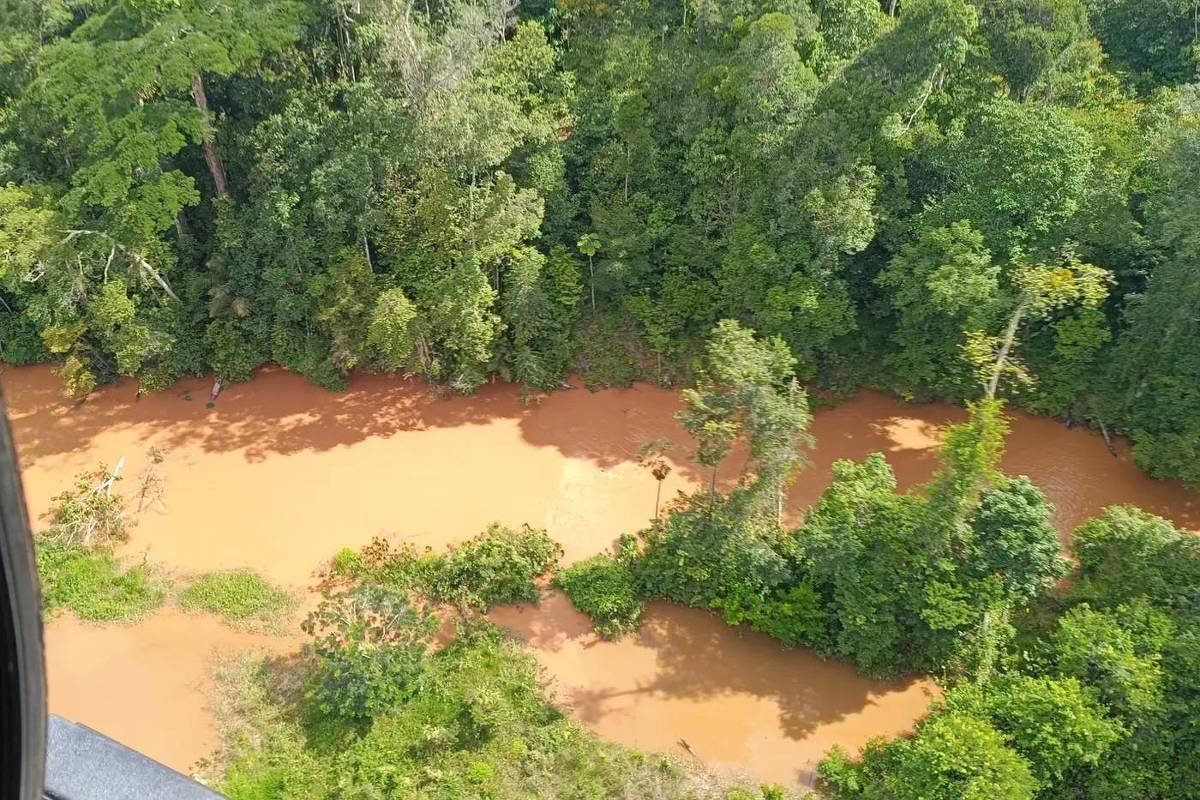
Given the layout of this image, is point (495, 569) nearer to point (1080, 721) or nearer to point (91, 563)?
point (91, 563)

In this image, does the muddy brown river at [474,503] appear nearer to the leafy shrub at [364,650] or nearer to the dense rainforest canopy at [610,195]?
the dense rainforest canopy at [610,195]

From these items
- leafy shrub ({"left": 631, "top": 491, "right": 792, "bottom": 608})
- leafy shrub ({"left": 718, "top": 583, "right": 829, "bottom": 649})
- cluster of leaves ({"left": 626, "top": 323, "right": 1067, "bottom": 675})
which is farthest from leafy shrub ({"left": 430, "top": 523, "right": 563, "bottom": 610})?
leafy shrub ({"left": 718, "top": 583, "right": 829, "bottom": 649})

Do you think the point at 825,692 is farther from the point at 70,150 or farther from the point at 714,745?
the point at 70,150

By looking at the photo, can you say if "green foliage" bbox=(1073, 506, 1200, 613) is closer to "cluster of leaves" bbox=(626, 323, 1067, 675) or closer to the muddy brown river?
"cluster of leaves" bbox=(626, 323, 1067, 675)

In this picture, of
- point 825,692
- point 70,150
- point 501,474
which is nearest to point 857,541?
point 825,692

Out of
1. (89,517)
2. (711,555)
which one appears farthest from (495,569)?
(89,517)
